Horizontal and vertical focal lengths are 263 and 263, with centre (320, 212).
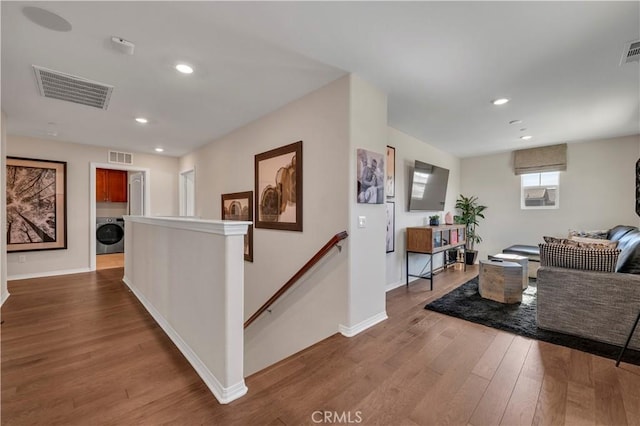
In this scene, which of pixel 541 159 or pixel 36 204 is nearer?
pixel 36 204

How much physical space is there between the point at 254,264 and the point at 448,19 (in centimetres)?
339

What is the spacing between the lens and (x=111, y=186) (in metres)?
6.87

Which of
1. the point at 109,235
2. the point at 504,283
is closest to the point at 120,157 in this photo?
the point at 109,235

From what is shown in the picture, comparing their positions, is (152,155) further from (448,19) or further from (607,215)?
(607,215)

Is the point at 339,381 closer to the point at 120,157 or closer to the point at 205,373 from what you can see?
the point at 205,373

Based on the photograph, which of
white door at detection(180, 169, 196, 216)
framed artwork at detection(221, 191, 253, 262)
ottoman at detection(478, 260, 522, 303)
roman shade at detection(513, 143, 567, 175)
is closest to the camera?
ottoman at detection(478, 260, 522, 303)

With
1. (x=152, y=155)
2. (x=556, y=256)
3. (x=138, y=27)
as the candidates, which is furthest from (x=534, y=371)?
(x=152, y=155)

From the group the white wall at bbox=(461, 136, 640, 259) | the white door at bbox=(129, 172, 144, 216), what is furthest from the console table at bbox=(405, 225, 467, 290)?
the white door at bbox=(129, 172, 144, 216)

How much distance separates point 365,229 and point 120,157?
223 inches

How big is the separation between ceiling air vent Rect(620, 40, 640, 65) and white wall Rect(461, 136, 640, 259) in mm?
3507

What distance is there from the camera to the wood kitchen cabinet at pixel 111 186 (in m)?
6.67

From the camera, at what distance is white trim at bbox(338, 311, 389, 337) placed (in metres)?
2.48

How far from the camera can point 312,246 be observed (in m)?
2.88

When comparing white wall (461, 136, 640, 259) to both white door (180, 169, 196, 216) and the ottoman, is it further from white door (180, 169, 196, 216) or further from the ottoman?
white door (180, 169, 196, 216)
